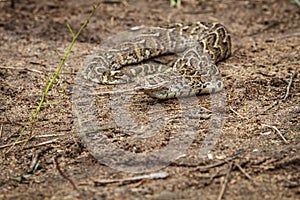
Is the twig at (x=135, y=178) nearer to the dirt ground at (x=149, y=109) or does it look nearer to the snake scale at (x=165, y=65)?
the dirt ground at (x=149, y=109)

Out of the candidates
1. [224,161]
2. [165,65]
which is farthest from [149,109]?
[165,65]

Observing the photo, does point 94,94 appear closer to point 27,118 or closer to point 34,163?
point 27,118

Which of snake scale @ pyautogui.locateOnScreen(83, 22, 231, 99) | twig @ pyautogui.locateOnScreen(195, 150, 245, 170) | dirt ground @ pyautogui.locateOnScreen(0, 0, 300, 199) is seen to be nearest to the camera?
dirt ground @ pyautogui.locateOnScreen(0, 0, 300, 199)

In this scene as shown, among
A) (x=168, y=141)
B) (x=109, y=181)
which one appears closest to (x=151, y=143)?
(x=168, y=141)

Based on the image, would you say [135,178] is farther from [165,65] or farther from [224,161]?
[165,65]

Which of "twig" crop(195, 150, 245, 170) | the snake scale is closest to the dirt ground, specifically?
"twig" crop(195, 150, 245, 170)

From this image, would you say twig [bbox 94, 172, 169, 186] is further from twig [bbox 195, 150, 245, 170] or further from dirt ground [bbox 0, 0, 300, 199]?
twig [bbox 195, 150, 245, 170]

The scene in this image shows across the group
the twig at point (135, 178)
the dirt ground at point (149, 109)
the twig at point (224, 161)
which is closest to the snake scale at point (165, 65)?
the dirt ground at point (149, 109)
